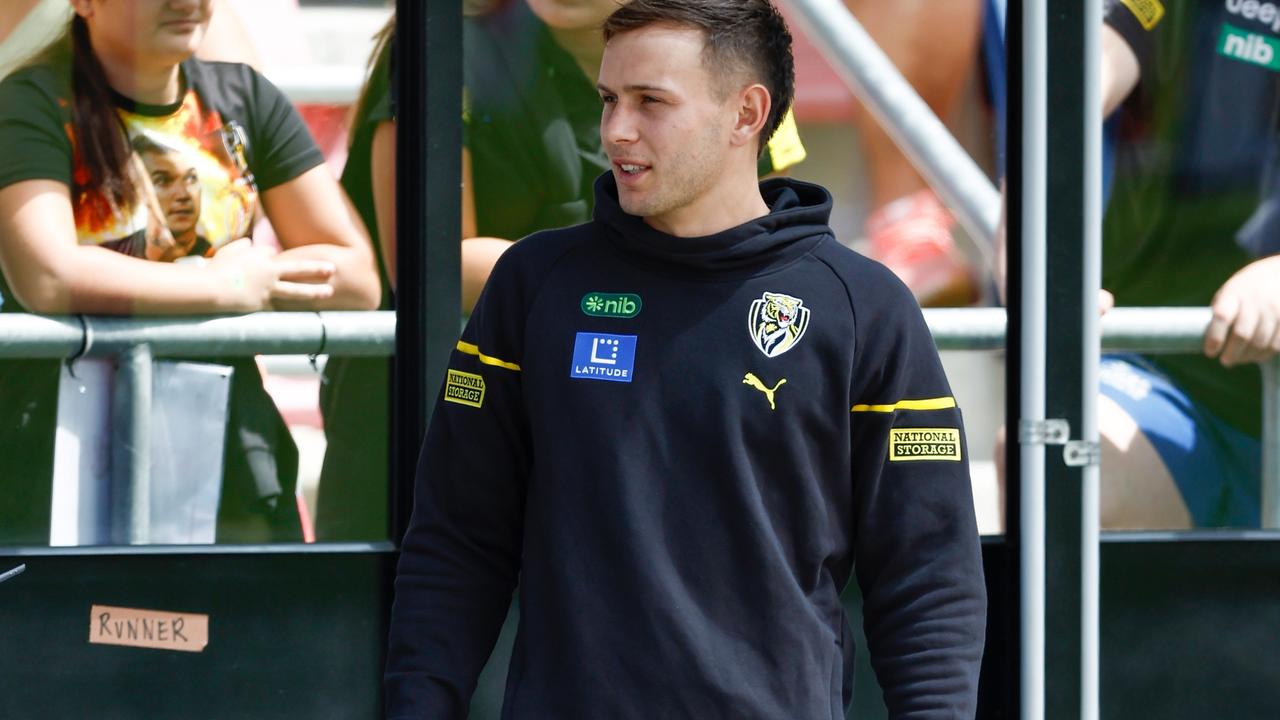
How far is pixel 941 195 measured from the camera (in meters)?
4.27

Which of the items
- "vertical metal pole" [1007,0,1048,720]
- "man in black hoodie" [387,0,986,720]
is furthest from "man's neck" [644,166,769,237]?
"vertical metal pole" [1007,0,1048,720]

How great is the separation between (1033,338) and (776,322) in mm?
1939

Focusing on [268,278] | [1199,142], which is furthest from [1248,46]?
[268,278]

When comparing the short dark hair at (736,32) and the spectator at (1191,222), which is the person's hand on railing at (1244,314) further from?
the short dark hair at (736,32)

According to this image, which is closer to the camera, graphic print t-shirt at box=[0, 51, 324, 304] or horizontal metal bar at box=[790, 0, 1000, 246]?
graphic print t-shirt at box=[0, 51, 324, 304]

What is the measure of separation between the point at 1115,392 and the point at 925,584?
233 centimetres

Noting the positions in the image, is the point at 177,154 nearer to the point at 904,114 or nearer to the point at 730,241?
the point at 904,114

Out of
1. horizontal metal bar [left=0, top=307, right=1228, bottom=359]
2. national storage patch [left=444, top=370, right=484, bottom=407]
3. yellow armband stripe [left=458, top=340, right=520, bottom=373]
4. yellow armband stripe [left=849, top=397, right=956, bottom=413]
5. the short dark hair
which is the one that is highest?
the short dark hair

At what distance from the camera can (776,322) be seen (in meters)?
2.18

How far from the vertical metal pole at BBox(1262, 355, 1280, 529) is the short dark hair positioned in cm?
253

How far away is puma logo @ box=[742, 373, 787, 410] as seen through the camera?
7.01 ft

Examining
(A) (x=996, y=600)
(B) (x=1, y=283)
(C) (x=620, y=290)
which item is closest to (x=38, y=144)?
(B) (x=1, y=283)

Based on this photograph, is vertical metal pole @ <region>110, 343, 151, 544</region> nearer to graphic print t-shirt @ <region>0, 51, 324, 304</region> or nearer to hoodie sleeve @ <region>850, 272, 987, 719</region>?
graphic print t-shirt @ <region>0, 51, 324, 304</region>

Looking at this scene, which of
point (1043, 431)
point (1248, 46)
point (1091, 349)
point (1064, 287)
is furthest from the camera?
point (1248, 46)
